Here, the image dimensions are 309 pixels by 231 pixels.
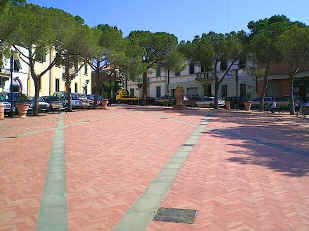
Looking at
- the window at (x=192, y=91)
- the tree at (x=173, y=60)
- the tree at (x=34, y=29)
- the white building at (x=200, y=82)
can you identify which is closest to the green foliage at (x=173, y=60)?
the tree at (x=173, y=60)

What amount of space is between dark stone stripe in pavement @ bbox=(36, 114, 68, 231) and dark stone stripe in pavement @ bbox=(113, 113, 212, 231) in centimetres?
73

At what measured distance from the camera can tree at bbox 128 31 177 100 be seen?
37.2 m

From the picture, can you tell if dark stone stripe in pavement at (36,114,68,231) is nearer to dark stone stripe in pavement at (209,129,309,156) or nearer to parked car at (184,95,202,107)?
dark stone stripe in pavement at (209,129,309,156)

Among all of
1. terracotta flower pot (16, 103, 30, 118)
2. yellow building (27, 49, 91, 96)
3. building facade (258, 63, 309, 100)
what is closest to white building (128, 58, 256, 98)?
building facade (258, 63, 309, 100)

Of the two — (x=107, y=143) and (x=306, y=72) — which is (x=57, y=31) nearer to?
(x=107, y=143)

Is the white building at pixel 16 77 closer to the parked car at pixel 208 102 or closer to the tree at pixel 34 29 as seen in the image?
the tree at pixel 34 29

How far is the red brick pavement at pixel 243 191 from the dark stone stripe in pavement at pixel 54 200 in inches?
44.2

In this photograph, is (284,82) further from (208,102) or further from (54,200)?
(54,200)

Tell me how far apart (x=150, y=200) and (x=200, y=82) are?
4009 centimetres

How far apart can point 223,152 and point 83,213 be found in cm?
491

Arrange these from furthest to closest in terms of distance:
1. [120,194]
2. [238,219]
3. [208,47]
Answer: [208,47] → [120,194] → [238,219]

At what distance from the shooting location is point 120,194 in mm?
5027

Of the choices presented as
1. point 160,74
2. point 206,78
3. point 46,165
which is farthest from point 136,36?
point 46,165

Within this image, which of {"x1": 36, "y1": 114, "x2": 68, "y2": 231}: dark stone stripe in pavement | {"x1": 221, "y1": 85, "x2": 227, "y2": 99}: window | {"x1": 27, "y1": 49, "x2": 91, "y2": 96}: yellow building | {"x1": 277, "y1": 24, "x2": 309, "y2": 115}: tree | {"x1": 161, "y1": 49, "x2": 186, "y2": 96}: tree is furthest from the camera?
{"x1": 221, "y1": 85, "x2": 227, "y2": 99}: window
